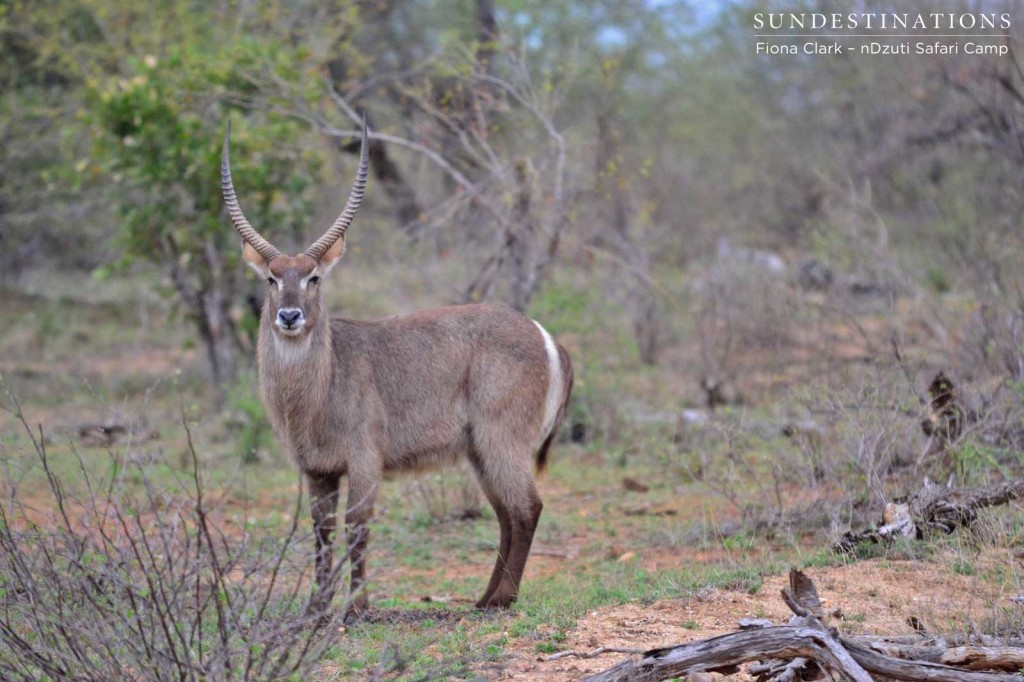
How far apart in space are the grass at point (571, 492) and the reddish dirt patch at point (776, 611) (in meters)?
0.05

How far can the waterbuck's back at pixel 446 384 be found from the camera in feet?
17.6

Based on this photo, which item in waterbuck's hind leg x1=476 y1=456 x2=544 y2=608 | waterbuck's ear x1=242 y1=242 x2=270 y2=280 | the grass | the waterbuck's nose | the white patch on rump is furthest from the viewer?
the white patch on rump

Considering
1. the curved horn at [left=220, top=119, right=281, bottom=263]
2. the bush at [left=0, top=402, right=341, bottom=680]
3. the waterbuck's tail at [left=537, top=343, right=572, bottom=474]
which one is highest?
the curved horn at [left=220, top=119, right=281, bottom=263]

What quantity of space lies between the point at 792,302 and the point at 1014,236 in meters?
2.23

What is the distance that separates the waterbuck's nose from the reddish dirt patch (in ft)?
5.40

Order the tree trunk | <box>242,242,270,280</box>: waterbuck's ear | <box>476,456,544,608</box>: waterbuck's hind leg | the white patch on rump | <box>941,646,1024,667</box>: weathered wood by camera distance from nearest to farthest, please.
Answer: <box>941,646,1024,667</box>: weathered wood, <box>242,242,270,280</box>: waterbuck's ear, <box>476,456,544,608</box>: waterbuck's hind leg, the white patch on rump, the tree trunk

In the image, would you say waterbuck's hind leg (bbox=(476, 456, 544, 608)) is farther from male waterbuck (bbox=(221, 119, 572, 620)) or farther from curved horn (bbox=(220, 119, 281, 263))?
curved horn (bbox=(220, 119, 281, 263))

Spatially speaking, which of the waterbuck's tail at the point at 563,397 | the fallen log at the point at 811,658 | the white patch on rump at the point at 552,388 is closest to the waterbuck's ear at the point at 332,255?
the white patch on rump at the point at 552,388

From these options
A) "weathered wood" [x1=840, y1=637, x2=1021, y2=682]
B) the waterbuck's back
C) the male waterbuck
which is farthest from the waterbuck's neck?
"weathered wood" [x1=840, y1=637, x2=1021, y2=682]

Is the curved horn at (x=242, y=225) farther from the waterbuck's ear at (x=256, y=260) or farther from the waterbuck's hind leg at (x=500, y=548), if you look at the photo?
the waterbuck's hind leg at (x=500, y=548)

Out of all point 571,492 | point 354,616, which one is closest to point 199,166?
point 571,492

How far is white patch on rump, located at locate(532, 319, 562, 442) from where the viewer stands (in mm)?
5641

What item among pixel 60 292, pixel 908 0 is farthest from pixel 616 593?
pixel 60 292

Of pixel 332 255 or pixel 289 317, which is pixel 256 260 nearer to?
pixel 332 255
